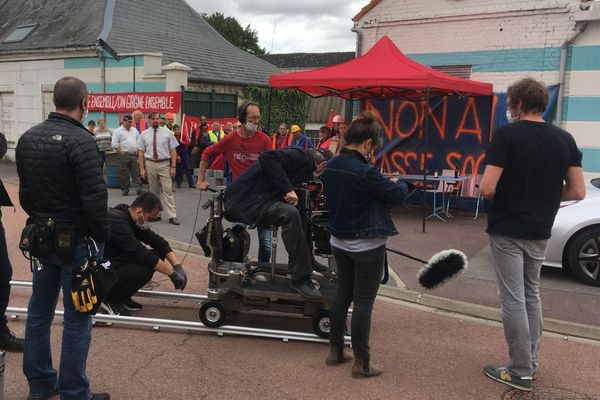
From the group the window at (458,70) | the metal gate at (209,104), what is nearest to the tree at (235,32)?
the metal gate at (209,104)

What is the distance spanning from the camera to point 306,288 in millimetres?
4680

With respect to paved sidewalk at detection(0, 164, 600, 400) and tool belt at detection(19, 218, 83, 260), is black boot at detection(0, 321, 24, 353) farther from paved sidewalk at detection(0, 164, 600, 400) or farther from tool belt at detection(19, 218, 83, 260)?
tool belt at detection(19, 218, 83, 260)

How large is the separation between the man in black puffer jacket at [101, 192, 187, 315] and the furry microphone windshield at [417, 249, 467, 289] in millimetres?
2037

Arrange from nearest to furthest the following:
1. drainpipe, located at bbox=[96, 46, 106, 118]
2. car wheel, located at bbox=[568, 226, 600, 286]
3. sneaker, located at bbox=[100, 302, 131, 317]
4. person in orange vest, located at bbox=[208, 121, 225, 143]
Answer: sneaker, located at bbox=[100, 302, 131, 317], car wheel, located at bbox=[568, 226, 600, 286], person in orange vest, located at bbox=[208, 121, 225, 143], drainpipe, located at bbox=[96, 46, 106, 118]

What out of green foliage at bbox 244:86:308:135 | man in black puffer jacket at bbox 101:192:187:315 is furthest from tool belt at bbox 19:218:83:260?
green foliage at bbox 244:86:308:135

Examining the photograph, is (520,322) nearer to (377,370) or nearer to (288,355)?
(377,370)

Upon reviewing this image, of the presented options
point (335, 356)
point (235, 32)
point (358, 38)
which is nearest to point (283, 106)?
point (358, 38)

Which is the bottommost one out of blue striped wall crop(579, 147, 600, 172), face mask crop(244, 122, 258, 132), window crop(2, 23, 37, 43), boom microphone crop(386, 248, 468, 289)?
boom microphone crop(386, 248, 468, 289)

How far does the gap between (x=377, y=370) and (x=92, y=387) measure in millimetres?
1943

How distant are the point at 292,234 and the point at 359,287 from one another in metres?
0.87

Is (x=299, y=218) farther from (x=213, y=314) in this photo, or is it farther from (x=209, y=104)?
(x=209, y=104)

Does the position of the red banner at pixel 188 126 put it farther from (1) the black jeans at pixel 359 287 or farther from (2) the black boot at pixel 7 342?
(1) the black jeans at pixel 359 287

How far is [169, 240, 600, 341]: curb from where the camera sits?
518 centimetres

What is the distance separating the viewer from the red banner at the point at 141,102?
16.3 m
